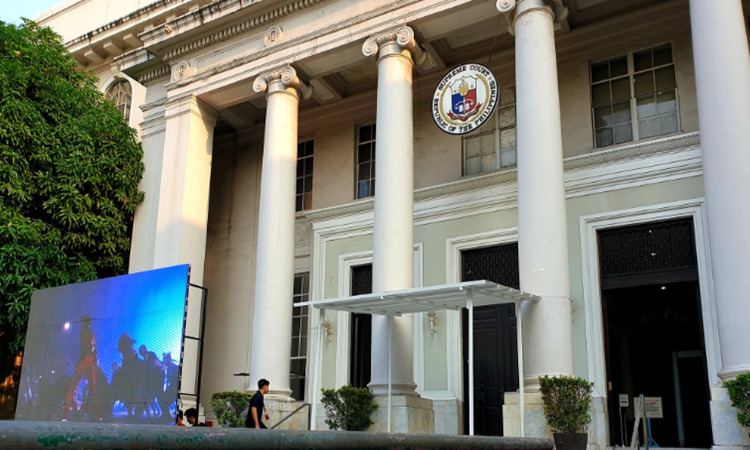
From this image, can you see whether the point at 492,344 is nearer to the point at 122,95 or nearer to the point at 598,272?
the point at 598,272

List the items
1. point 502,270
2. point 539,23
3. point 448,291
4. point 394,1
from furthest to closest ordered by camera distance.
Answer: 1. point 502,270
2. point 394,1
3. point 539,23
4. point 448,291

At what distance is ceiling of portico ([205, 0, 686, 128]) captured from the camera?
13594 millimetres

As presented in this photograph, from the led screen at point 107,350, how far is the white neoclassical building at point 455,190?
6.71 feet

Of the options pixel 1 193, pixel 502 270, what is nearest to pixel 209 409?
pixel 1 193

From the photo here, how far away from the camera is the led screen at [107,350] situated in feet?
40.0

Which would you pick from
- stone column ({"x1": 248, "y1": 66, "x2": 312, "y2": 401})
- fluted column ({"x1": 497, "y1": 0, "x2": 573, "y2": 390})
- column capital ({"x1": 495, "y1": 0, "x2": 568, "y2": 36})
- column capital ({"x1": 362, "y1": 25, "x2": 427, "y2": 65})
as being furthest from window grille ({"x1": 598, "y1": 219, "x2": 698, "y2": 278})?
stone column ({"x1": 248, "y1": 66, "x2": 312, "y2": 401})

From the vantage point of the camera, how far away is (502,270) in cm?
1490

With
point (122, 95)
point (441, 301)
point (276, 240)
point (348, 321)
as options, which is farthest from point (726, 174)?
point (122, 95)

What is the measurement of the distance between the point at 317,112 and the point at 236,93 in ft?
9.32

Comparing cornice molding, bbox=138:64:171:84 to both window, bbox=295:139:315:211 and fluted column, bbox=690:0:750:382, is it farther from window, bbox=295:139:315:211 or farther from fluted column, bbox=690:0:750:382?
fluted column, bbox=690:0:750:382

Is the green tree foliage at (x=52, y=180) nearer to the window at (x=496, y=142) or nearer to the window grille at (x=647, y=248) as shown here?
the window at (x=496, y=142)

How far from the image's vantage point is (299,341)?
1755 cm

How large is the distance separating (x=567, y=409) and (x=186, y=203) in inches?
391

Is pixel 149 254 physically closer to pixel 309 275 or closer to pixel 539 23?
pixel 309 275
